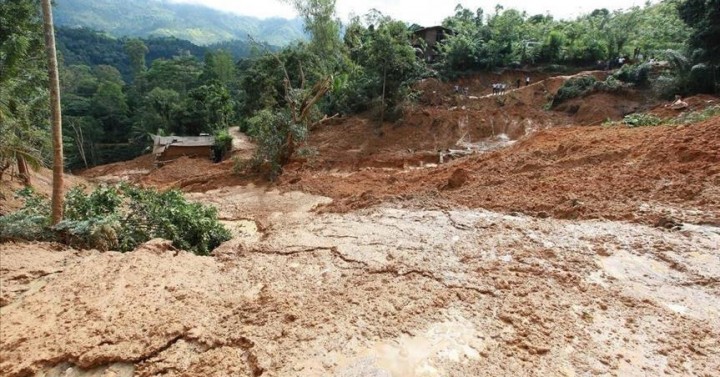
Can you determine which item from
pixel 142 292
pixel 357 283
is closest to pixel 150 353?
pixel 142 292

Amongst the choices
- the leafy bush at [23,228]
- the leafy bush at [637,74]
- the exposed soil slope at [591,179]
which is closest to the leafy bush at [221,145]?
the exposed soil slope at [591,179]

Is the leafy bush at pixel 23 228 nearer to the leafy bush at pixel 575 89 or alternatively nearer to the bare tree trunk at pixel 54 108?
the bare tree trunk at pixel 54 108

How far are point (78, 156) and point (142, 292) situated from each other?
1427 inches

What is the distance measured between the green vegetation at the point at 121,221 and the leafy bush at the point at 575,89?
1712 cm

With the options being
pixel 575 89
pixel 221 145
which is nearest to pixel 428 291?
pixel 575 89

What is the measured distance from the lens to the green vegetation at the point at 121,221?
15.9ft

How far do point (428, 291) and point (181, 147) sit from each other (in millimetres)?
22516

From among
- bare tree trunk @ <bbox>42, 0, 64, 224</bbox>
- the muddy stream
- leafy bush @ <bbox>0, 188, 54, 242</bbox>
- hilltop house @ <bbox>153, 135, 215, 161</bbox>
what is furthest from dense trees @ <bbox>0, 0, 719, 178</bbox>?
the muddy stream

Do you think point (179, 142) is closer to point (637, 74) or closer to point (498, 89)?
point (498, 89)

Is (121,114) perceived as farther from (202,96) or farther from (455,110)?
(455,110)

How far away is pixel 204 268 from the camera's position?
4301mm

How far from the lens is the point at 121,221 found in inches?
235

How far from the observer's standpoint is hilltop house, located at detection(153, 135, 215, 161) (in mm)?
22547

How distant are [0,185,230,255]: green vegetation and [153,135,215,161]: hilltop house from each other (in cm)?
1687
